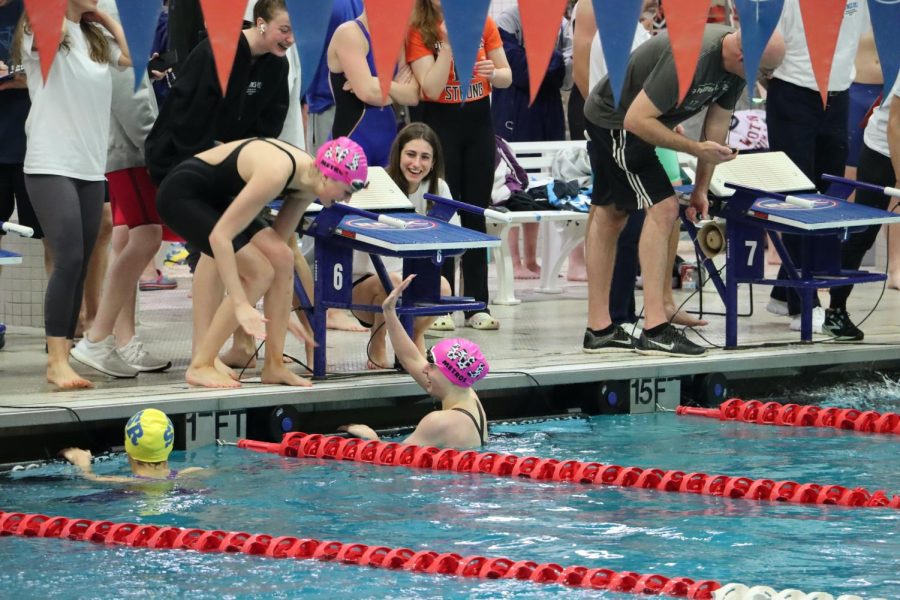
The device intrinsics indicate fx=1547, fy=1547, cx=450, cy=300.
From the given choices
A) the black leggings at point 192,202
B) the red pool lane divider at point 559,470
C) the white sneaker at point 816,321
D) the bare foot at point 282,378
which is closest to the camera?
the red pool lane divider at point 559,470

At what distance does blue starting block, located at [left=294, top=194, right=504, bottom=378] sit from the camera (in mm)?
7238

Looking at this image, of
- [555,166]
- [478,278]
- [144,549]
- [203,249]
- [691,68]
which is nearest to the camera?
[144,549]

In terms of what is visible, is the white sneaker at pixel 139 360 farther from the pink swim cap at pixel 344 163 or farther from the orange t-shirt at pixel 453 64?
the orange t-shirt at pixel 453 64

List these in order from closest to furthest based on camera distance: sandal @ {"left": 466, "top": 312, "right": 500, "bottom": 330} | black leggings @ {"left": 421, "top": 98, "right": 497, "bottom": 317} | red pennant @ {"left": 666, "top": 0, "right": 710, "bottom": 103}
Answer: red pennant @ {"left": 666, "top": 0, "right": 710, "bottom": 103} < black leggings @ {"left": 421, "top": 98, "right": 497, "bottom": 317} < sandal @ {"left": 466, "top": 312, "right": 500, "bottom": 330}

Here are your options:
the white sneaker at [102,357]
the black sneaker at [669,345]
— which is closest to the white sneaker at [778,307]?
the black sneaker at [669,345]

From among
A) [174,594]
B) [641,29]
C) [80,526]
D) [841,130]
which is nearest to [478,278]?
[641,29]

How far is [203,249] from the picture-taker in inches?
270

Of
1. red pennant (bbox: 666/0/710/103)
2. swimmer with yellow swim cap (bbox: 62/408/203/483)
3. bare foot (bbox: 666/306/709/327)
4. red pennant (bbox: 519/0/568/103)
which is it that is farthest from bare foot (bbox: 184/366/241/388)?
bare foot (bbox: 666/306/709/327)

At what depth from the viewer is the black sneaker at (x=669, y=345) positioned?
8.12m

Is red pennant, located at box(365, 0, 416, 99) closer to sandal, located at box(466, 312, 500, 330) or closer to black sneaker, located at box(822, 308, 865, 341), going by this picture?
sandal, located at box(466, 312, 500, 330)

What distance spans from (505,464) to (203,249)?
1.66 m

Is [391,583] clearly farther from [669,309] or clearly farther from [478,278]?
[669,309]

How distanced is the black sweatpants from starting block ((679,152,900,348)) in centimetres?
52

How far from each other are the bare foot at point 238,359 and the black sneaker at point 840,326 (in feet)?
10.9
